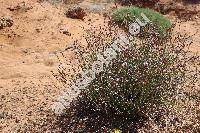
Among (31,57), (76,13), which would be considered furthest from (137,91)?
(76,13)

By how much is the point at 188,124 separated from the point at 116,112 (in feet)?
2.69

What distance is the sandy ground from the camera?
16.8ft

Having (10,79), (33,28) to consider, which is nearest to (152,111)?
(10,79)

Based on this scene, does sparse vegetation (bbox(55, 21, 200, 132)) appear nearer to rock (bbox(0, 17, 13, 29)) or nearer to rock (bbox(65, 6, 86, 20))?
rock (bbox(0, 17, 13, 29))

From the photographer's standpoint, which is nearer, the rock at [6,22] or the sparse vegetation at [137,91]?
the sparse vegetation at [137,91]

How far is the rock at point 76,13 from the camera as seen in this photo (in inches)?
334

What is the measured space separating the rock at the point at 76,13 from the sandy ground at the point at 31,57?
0.40 ft

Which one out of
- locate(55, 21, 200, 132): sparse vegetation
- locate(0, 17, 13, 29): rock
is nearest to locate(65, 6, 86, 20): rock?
locate(0, 17, 13, 29): rock

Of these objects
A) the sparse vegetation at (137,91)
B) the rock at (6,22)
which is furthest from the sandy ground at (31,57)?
the sparse vegetation at (137,91)

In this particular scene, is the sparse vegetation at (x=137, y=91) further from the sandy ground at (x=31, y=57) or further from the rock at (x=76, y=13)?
the rock at (x=76, y=13)

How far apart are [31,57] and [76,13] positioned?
80.2 inches

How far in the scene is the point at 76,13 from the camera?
8516 millimetres

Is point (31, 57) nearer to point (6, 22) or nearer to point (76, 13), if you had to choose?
point (6, 22)

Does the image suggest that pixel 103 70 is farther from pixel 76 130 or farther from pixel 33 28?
pixel 33 28
